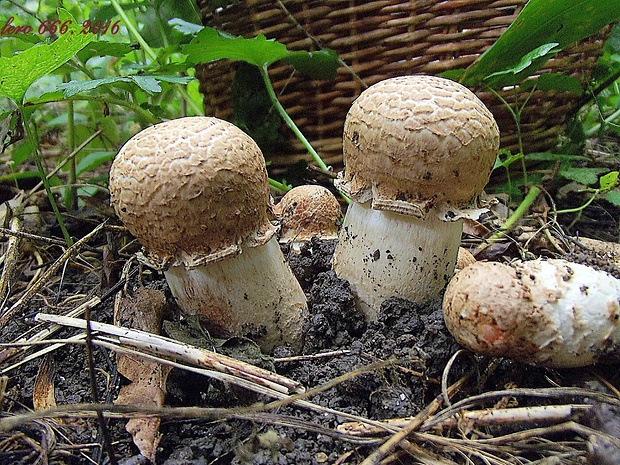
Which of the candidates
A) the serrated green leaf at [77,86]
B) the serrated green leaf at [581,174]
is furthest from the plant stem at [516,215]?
the serrated green leaf at [77,86]

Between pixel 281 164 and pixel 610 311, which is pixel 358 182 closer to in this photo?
pixel 610 311

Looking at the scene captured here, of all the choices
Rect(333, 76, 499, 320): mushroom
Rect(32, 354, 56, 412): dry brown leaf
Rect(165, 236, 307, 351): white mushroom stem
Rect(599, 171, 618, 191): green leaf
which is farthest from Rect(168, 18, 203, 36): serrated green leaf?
Rect(599, 171, 618, 191): green leaf

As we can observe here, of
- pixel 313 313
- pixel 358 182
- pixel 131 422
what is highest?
pixel 358 182

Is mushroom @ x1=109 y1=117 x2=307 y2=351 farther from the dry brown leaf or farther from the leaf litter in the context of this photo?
the dry brown leaf

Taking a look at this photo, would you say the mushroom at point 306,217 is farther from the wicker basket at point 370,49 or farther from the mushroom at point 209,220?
the wicker basket at point 370,49

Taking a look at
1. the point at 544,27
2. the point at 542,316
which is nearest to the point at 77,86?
the point at 542,316

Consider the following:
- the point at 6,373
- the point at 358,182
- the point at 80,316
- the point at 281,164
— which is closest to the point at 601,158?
the point at 281,164

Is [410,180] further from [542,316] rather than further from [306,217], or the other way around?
[306,217]
